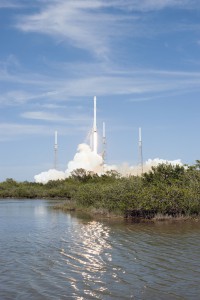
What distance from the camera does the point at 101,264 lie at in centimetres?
1664

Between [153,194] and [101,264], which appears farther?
[153,194]

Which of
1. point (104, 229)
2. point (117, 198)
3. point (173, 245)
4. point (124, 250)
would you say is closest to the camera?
point (124, 250)

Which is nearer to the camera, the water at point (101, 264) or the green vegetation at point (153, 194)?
the water at point (101, 264)

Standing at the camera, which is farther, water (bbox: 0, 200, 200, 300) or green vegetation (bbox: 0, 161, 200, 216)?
green vegetation (bbox: 0, 161, 200, 216)

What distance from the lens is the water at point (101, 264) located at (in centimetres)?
1249

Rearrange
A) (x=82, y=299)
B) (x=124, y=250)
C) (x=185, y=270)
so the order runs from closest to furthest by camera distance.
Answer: (x=82, y=299) < (x=185, y=270) < (x=124, y=250)

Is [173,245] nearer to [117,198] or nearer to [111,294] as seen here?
[111,294]

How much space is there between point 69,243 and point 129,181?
17.7 metres

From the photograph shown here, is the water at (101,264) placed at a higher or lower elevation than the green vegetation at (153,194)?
lower

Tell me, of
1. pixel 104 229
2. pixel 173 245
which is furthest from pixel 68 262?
pixel 104 229

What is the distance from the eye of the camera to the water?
12.5 meters

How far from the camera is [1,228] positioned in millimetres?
30469

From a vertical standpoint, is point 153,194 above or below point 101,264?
above

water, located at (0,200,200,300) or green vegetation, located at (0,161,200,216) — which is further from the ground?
green vegetation, located at (0,161,200,216)
